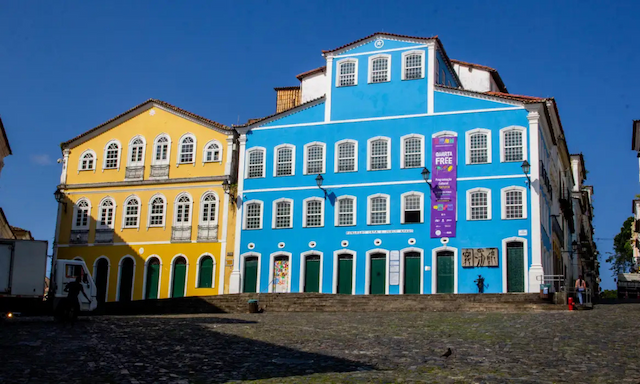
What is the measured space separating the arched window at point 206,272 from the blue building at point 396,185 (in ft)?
4.73

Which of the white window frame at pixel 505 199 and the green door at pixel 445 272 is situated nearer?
the white window frame at pixel 505 199

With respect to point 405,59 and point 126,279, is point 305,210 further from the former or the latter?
point 126,279

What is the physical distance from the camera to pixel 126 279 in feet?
142

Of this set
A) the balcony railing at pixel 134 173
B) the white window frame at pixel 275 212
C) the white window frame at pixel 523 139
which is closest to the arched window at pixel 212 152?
the balcony railing at pixel 134 173

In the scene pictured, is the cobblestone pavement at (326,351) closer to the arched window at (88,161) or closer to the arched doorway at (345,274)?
the arched doorway at (345,274)

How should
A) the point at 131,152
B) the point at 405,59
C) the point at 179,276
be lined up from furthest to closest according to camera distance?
the point at 131,152, the point at 179,276, the point at 405,59

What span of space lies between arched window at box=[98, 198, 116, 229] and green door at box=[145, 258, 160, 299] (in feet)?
11.5

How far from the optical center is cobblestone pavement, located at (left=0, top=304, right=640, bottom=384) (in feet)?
42.2

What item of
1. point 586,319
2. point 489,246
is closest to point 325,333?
point 586,319

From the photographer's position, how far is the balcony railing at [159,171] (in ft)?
143

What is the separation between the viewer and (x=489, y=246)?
36.1 metres

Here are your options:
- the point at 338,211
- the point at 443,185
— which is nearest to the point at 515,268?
the point at 443,185

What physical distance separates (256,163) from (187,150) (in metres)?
4.35

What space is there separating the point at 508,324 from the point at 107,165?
29.4 m
